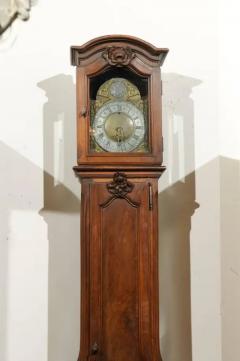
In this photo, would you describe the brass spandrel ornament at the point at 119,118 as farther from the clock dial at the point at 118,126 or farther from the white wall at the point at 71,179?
the white wall at the point at 71,179

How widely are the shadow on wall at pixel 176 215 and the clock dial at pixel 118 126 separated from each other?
1.00ft

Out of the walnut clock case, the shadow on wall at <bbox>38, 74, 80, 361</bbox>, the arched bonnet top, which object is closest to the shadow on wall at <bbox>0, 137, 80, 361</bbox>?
the shadow on wall at <bbox>38, 74, 80, 361</bbox>

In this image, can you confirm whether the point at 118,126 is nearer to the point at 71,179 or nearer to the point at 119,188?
the point at 119,188

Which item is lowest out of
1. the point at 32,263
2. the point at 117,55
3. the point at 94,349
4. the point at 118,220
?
the point at 94,349

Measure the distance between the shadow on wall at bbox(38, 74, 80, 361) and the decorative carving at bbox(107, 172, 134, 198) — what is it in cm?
33

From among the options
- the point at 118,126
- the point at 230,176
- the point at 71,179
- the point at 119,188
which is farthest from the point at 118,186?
the point at 230,176

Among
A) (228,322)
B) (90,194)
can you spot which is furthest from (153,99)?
(228,322)

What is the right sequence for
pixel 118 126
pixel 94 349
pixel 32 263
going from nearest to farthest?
pixel 94 349
pixel 118 126
pixel 32 263

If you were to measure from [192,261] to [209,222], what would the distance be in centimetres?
16

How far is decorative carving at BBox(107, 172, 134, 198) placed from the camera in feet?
4.94

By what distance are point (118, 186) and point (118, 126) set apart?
0.69 feet

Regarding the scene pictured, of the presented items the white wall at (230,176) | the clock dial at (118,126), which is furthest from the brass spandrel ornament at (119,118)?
the white wall at (230,176)

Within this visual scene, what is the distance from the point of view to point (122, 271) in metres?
1.50

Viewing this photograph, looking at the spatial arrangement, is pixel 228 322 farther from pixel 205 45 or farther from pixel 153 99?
pixel 205 45
